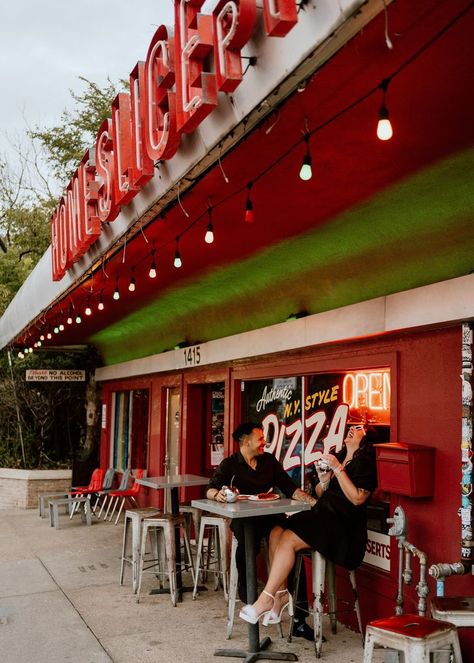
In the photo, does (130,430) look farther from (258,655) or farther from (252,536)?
(258,655)

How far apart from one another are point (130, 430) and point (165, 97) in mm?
9082

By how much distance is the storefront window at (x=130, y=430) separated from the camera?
38.4 ft

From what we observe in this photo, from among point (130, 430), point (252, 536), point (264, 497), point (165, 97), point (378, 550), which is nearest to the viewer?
point (165, 97)

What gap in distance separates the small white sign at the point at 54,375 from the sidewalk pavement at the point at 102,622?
16.1ft

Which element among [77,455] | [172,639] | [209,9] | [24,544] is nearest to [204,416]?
[24,544]

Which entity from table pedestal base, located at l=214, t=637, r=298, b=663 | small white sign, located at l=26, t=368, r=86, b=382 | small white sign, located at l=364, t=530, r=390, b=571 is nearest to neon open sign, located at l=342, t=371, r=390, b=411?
small white sign, located at l=364, t=530, r=390, b=571

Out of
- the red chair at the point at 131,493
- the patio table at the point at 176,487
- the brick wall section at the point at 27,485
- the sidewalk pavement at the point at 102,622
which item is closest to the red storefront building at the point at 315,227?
the patio table at the point at 176,487

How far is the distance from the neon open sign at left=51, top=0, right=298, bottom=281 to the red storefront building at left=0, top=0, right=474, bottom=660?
0.05 feet

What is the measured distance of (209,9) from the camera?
11.1ft

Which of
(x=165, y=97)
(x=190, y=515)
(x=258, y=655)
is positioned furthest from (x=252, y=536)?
(x=165, y=97)

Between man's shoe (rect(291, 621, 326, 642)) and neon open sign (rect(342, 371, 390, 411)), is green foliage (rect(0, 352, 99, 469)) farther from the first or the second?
man's shoe (rect(291, 621, 326, 642))

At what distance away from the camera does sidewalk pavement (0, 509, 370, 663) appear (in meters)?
4.91

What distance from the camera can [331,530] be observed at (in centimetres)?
507

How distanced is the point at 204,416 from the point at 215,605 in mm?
3596
